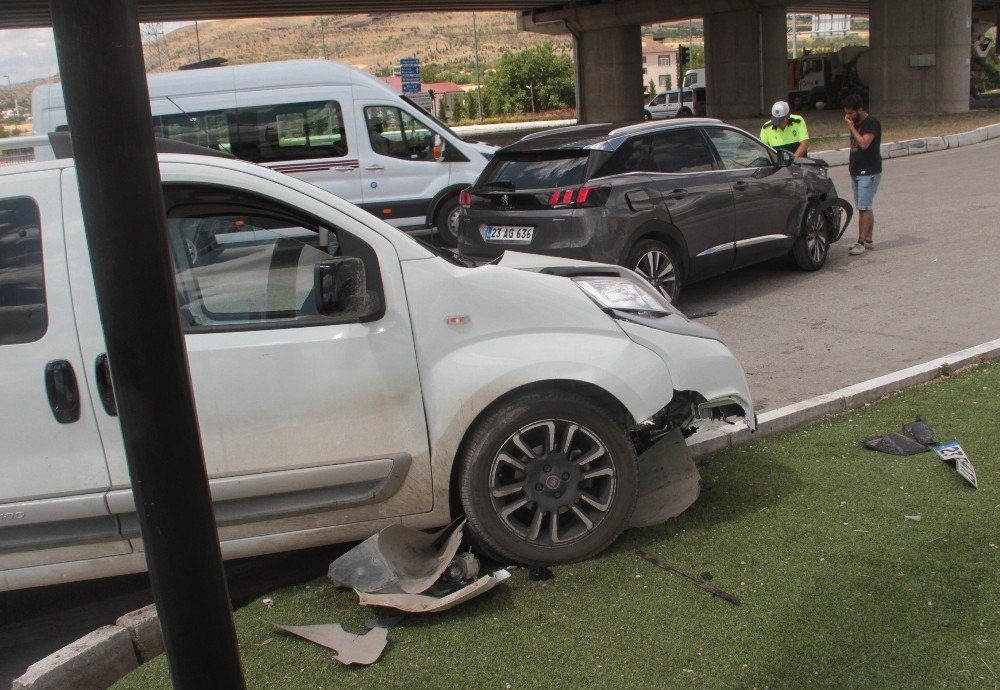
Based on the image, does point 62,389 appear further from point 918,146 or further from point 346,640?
point 918,146

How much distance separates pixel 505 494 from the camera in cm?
398

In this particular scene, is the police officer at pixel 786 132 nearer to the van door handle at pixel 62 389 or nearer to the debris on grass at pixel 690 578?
the debris on grass at pixel 690 578

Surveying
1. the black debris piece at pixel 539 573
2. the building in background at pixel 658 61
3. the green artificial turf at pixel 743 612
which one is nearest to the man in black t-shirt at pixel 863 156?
the green artificial turf at pixel 743 612

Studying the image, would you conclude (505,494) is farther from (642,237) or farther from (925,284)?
(925,284)

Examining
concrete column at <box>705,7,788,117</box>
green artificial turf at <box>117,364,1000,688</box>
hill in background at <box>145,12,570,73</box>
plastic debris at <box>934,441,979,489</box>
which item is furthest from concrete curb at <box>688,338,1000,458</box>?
hill in background at <box>145,12,570,73</box>

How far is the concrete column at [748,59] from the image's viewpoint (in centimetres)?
3794

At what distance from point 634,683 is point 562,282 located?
1685 mm

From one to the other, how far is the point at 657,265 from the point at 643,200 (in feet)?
1.95

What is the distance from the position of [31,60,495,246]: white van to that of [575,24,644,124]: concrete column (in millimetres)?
30909

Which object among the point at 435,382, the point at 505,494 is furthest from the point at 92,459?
the point at 505,494

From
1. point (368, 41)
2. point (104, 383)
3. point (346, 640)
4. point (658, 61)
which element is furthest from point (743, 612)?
point (368, 41)

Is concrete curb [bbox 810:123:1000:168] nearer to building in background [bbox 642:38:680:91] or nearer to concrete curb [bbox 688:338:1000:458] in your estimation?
concrete curb [bbox 688:338:1000:458]

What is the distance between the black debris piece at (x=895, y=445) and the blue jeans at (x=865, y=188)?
6.43 meters

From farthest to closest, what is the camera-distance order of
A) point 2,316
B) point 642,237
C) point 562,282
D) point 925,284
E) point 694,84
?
point 694,84, point 925,284, point 642,237, point 562,282, point 2,316
